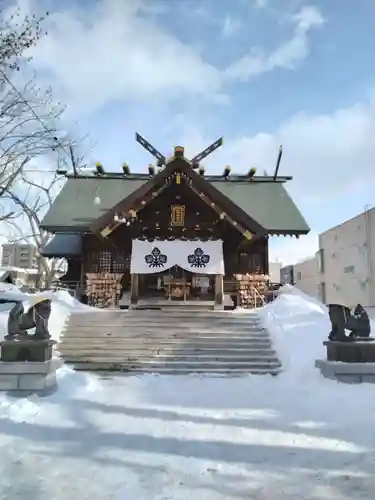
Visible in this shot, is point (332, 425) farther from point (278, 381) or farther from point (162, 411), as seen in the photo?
point (278, 381)

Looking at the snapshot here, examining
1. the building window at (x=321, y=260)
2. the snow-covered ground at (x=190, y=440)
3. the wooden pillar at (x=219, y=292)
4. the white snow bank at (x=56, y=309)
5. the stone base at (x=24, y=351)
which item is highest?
the building window at (x=321, y=260)

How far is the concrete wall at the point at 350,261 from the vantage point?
25.8 meters

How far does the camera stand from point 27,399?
6133 mm

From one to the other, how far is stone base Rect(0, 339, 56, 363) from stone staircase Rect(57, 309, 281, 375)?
1.90 m

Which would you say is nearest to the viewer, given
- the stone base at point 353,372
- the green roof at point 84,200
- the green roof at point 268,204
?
the stone base at point 353,372

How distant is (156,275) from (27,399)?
36.1 ft

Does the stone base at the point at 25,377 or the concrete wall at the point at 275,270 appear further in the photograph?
the concrete wall at the point at 275,270

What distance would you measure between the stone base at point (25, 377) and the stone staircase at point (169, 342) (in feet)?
6.75

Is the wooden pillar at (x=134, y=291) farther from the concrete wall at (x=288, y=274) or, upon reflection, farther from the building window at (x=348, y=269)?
the concrete wall at (x=288, y=274)

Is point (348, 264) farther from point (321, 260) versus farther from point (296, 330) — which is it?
point (296, 330)

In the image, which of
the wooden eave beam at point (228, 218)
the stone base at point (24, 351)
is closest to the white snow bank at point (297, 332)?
the wooden eave beam at point (228, 218)

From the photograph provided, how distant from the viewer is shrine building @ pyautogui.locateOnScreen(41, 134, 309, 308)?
1461cm

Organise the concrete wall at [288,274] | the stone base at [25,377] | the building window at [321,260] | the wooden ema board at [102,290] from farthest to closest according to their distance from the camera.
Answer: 1. the concrete wall at [288,274]
2. the building window at [321,260]
3. the wooden ema board at [102,290]
4. the stone base at [25,377]

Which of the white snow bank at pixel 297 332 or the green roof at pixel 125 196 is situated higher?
the green roof at pixel 125 196
